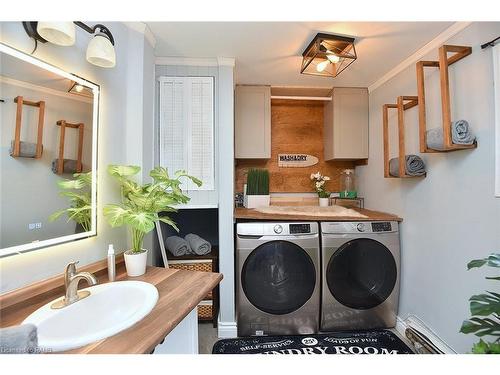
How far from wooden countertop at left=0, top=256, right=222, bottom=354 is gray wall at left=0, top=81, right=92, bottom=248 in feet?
0.68

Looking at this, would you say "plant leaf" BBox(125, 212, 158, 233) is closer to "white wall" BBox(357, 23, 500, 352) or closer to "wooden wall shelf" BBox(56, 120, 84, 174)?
"wooden wall shelf" BBox(56, 120, 84, 174)

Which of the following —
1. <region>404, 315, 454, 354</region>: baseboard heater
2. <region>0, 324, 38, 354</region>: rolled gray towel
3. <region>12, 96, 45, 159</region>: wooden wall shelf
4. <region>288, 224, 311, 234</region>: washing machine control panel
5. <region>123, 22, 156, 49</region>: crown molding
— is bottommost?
<region>404, 315, 454, 354</region>: baseboard heater

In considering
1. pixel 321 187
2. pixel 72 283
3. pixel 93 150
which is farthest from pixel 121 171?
pixel 321 187

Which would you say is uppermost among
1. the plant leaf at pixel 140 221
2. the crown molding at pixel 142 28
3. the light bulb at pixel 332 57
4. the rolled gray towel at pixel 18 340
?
the crown molding at pixel 142 28

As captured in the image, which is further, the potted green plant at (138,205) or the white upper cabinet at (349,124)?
the white upper cabinet at (349,124)

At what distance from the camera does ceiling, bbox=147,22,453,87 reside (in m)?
1.48

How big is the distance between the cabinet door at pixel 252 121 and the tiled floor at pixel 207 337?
1.64 m

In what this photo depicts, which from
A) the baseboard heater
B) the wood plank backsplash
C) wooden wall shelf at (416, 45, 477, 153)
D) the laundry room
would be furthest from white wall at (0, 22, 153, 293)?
the baseboard heater

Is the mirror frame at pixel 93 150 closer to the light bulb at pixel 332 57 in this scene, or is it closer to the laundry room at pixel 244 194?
the laundry room at pixel 244 194

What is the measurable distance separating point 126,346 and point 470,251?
6.06 feet

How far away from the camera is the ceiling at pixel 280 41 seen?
148 centimetres

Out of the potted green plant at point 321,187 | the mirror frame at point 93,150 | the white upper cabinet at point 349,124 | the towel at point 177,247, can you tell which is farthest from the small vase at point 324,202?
the mirror frame at point 93,150

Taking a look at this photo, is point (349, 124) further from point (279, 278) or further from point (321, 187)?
point (279, 278)
